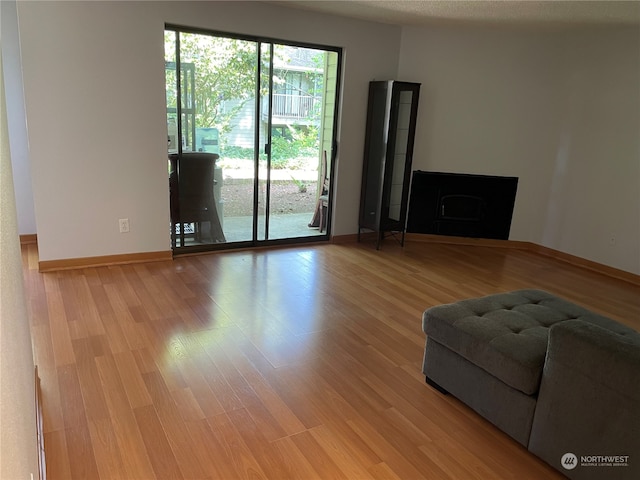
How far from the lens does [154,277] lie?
3973 mm

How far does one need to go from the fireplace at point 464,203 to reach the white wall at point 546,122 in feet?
0.36

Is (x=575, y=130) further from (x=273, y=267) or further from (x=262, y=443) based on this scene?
(x=262, y=443)

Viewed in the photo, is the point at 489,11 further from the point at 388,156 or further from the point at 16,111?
the point at 16,111

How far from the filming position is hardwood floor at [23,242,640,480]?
1.98 metres

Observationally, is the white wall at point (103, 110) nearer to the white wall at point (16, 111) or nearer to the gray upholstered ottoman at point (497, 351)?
the white wall at point (16, 111)

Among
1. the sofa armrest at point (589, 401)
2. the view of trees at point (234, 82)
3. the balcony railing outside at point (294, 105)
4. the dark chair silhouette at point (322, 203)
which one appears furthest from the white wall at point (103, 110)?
the sofa armrest at point (589, 401)

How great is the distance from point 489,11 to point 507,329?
3023mm

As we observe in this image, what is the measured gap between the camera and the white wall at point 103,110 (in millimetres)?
3682

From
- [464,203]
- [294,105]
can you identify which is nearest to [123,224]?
[294,105]

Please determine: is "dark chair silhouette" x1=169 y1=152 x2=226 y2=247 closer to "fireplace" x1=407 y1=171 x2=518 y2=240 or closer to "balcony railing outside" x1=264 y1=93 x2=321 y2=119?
"balcony railing outside" x1=264 y1=93 x2=321 y2=119

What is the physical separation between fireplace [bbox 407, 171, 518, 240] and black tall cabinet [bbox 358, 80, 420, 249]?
0.96 feet

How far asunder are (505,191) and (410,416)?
383 centimetres

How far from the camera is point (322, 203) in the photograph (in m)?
5.38

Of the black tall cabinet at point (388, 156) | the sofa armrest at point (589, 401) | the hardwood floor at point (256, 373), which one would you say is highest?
the black tall cabinet at point (388, 156)
